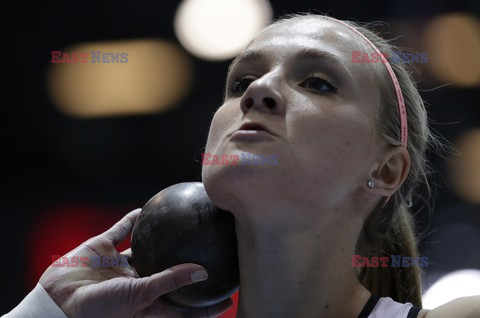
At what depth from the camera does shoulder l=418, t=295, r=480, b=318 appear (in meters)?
1.92

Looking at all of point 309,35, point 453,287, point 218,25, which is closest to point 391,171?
point 309,35

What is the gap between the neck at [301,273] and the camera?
7.45ft

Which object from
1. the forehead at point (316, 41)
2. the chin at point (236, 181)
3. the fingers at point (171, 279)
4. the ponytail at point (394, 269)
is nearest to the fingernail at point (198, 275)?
the fingers at point (171, 279)

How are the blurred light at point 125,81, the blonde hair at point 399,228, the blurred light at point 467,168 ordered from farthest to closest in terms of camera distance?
1. the blurred light at point 467,168
2. the blurred light at point 125,81
3. the blonde hair at point 399,228

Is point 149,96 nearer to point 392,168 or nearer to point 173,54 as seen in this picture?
point 173,54

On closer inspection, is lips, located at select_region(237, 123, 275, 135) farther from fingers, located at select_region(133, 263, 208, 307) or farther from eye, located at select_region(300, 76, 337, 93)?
fingers, located at select_region(133, 263, 208, 307)

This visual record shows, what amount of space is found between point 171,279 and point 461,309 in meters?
0.98

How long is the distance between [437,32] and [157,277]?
423 cm

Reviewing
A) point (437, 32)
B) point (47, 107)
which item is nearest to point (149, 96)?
point (47, 107)

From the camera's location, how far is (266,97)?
2186 millimetres

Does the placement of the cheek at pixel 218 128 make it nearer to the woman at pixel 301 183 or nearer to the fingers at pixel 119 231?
the woman at pixel 301 183

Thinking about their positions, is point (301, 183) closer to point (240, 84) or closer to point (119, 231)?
point (240, 84)

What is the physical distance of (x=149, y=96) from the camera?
7.16 m

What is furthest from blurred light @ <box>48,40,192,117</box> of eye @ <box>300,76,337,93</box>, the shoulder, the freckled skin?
the shoulder
